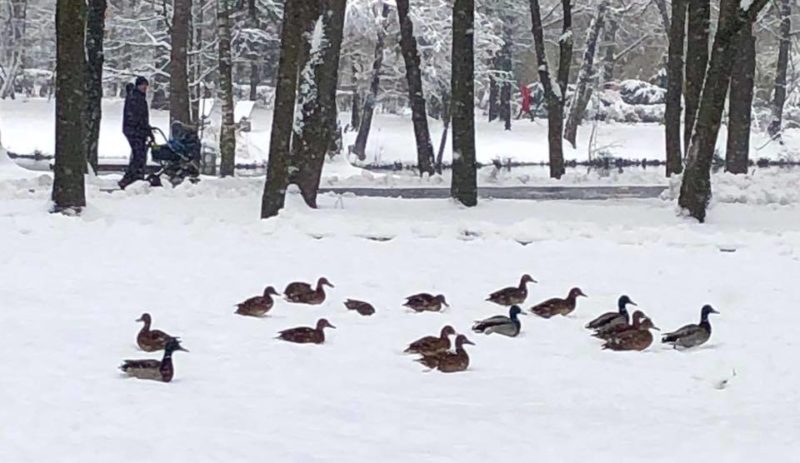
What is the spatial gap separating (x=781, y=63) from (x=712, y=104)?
26815 mm

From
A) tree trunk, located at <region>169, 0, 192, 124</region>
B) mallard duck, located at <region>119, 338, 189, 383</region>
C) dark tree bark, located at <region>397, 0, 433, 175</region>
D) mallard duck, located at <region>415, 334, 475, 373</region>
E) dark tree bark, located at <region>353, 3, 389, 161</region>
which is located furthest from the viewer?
dark tree bark, located at <region>353, 3, 389, 161</region>

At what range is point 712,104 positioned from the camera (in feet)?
52.9

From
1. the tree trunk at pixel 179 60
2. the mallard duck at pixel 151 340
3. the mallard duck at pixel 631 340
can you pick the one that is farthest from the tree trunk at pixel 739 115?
the mallard duck at pixel 151 340

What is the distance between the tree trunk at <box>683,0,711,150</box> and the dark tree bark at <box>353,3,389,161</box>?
22888 millimetres

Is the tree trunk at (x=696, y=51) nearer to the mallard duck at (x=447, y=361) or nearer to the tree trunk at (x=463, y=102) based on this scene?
the tree trunk at (x=463, y=102)

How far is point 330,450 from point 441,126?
46.3m

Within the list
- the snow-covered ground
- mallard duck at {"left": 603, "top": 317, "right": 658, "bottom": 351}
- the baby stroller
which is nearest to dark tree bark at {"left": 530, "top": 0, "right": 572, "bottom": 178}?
the baby stroller

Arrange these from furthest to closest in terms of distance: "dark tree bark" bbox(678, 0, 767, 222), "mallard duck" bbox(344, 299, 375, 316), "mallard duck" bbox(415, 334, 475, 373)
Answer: "dark tree bark" bbox(678, 0, 767, 222) → "mallard duck" bbox(344, 299, 375, 316) → "mallard duck" bbox(415, 334, 475, 373)

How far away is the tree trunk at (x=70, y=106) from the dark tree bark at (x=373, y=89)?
26.9 meters

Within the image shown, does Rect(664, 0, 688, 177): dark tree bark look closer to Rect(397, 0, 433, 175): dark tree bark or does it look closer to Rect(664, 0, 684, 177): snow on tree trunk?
Rect(664, 0, 684, 177): snow on tree trunk

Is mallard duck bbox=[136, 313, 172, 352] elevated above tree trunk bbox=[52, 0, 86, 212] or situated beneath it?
situated beneath

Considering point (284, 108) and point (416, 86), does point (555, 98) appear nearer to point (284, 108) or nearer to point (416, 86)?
point (416, 86)

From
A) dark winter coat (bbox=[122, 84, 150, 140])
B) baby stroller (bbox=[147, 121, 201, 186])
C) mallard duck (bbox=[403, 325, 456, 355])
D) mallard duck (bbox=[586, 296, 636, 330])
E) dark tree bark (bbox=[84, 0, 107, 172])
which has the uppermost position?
dark tree bark (bbox=[84, 0, 107, 172])

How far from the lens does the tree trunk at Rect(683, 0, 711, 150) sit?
61.1 feet
